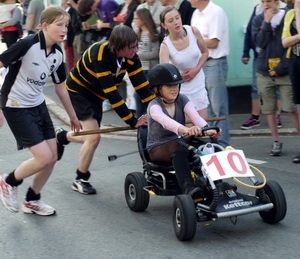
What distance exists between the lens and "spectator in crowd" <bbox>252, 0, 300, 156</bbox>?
8648mm

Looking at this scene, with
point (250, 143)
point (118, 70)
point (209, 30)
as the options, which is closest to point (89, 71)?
point (118, 70)

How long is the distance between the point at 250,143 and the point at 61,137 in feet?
9.58

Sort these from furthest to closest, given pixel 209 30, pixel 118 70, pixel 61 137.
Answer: pixel 209 30 < pixel 61 137 < pixel 118 70

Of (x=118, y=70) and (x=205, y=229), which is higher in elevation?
(x=118, y=70)

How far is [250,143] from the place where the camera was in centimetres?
961

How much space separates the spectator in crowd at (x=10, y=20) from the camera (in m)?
13.4

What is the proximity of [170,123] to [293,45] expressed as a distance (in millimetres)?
2611

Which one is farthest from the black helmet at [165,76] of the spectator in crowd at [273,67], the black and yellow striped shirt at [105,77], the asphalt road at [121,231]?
the spectator in crowd at [273,67]

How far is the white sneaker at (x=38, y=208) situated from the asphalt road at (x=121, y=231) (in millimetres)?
58

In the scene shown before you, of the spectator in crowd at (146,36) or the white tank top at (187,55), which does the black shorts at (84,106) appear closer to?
the white tank top at (187,55)

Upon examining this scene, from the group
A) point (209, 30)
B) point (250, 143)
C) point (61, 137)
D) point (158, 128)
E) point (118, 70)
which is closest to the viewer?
point (158, 128)

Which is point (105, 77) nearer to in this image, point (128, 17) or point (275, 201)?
point (275, 201)

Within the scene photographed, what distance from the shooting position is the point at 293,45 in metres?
8.24

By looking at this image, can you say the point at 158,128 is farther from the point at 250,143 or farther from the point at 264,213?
the point at 250,143
